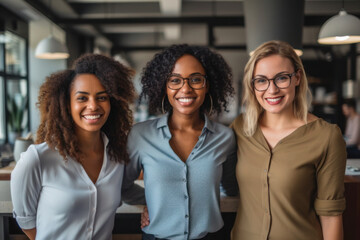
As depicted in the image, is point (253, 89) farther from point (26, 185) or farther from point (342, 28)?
point (342, 28)

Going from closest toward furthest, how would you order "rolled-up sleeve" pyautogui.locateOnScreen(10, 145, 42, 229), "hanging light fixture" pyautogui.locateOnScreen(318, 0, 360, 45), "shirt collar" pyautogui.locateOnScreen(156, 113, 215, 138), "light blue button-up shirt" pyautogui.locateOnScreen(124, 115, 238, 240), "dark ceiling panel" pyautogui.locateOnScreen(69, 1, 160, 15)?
"rolled-up sleeve" pyautogui.locateOnScreen(10, 145, 42, 229) < "light blue button-up shirt" pyautogui.locateOnScreen(124, 115, 238, 240) < "shirt collar" pyautogui.locateOnScreen(156, 113, 215, 138) < "hanging light fixture" pyautogui.locateOnScreen(318, 0, 360, 45) < "dark ceiling panel" pyautogui.locateOnScreen(69, 1, 160, 15)

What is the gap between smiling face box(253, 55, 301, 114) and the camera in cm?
148

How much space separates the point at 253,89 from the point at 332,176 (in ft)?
1.68

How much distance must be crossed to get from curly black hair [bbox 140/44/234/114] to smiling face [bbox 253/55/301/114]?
0.24m

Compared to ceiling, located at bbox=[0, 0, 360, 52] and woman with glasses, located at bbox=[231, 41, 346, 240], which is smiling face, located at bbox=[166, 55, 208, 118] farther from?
ceiling, located at bbox=[0, 0, 360, 52]

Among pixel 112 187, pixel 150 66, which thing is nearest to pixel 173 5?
pixel 150 66

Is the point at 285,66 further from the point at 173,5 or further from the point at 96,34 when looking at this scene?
the point at 96,34

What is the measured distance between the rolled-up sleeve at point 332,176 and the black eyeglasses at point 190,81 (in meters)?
0.59

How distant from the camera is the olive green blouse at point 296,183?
1381 mm

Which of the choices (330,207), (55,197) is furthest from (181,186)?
(330,207)

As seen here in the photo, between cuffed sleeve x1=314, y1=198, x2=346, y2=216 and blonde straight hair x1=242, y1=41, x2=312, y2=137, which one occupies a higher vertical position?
blonde straight hair x1=242, y1=41, x2=312, y2=137

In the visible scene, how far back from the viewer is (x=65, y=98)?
1.44m

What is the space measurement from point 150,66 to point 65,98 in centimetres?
47

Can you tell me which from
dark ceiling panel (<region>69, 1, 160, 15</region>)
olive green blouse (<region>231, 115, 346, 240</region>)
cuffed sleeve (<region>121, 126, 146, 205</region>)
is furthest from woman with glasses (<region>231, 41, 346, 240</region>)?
dark ceiling panel (<region>69, 1, 160, 15</region>)
